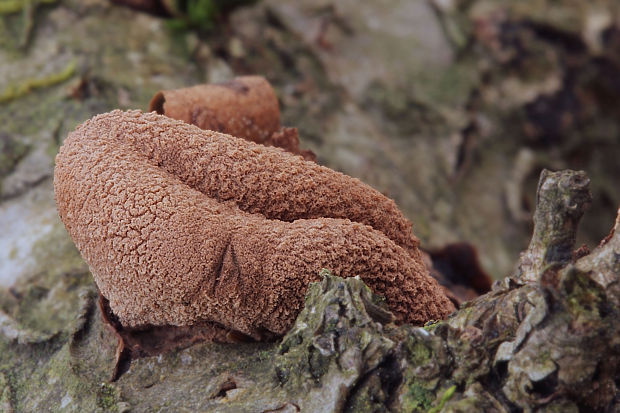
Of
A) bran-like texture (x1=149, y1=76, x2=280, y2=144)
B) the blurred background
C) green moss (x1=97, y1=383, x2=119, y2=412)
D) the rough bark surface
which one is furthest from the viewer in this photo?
the blurred background

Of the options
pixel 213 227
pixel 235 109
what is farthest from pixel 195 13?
pixel 213 227

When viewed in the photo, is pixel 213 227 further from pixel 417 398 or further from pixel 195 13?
pixel 195 13

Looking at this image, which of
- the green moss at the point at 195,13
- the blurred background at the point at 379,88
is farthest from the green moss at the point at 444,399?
the green moss at the point at 195,13

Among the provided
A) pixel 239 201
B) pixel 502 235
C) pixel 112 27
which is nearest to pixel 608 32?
pixel 502 235

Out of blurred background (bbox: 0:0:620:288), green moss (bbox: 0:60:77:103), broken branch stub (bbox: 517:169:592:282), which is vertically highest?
broken branch stub (bbox: 517:169:592:282)

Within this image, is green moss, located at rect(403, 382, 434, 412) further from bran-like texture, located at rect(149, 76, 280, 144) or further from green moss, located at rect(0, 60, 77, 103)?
green moss, located at rect(0, 60, 77, 103)

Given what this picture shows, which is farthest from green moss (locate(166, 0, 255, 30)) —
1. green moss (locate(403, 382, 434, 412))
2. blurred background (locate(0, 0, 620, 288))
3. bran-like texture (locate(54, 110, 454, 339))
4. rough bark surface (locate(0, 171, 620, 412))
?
green moss (locate(403, 382, 434, 412))

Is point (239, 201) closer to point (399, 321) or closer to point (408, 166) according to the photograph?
point (399, 321)
